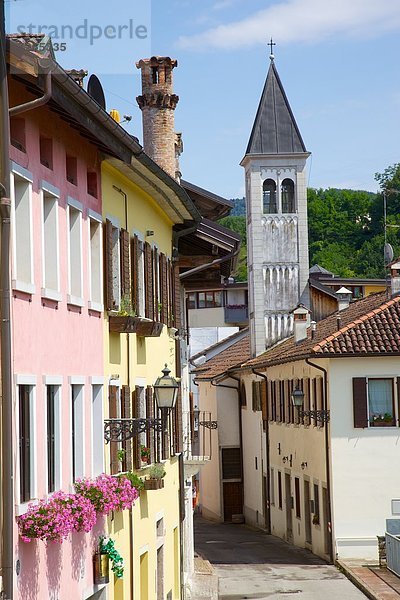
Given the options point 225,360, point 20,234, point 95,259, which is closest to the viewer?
point 20,234

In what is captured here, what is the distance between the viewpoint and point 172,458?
82.3ft

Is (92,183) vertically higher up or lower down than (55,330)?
higher up

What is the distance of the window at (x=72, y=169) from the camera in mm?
15938

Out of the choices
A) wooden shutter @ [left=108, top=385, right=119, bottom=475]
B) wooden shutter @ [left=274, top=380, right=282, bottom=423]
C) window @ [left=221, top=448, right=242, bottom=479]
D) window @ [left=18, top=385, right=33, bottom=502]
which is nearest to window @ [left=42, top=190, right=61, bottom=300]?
window @ [left=18, top=385, right=33, bottom=502]

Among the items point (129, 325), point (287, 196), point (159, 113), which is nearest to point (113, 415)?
point (129, 325)

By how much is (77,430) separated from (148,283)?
5.89 m

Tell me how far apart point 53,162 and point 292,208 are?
4282 cm

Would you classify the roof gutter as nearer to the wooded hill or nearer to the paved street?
the paved street

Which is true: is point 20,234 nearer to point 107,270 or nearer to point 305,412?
point 107,270

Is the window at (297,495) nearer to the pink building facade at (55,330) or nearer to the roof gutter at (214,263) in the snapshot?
the roof gutter at (214,263)

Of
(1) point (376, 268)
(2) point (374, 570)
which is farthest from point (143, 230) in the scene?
(1) point (376, 268)

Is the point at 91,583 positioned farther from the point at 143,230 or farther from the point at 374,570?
the point at 374,570

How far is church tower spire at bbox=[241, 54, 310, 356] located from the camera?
183 feet

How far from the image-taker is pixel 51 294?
14.6 meters
